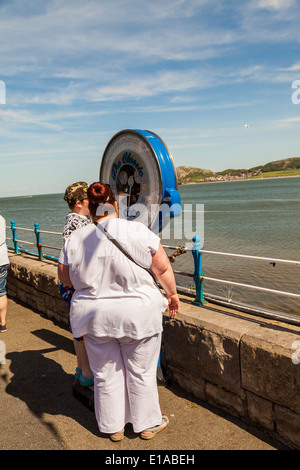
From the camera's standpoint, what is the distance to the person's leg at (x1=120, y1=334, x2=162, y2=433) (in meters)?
2.79

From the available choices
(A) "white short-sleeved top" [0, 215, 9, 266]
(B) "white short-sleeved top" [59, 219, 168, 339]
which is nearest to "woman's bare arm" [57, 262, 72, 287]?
(B) "white short-sleeved top" [59, 219, 168, 339]

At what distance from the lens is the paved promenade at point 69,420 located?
2885 millimetres

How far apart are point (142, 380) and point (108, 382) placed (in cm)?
26

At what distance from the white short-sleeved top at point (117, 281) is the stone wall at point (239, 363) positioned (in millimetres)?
731

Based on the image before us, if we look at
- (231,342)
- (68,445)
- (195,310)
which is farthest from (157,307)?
(68,445)

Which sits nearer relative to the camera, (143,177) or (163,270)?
(163,270)

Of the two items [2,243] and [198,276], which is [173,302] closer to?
[198,276]

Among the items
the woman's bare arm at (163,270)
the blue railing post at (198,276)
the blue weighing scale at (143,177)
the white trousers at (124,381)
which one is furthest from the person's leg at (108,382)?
the blue railing post at (198,276)

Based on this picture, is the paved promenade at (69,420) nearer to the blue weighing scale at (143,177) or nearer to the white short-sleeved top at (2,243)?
the white short-sleeved top at (2,243)

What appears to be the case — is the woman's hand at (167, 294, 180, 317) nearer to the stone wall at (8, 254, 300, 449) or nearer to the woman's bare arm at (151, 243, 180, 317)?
the woman's bare arm at (151, 243, 180, 317)

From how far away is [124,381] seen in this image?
2928 millimetres

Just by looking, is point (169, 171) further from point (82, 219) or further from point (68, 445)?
point (68, 445)

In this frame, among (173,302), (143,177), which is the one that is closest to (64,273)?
(173,302)

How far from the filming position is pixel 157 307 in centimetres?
277
